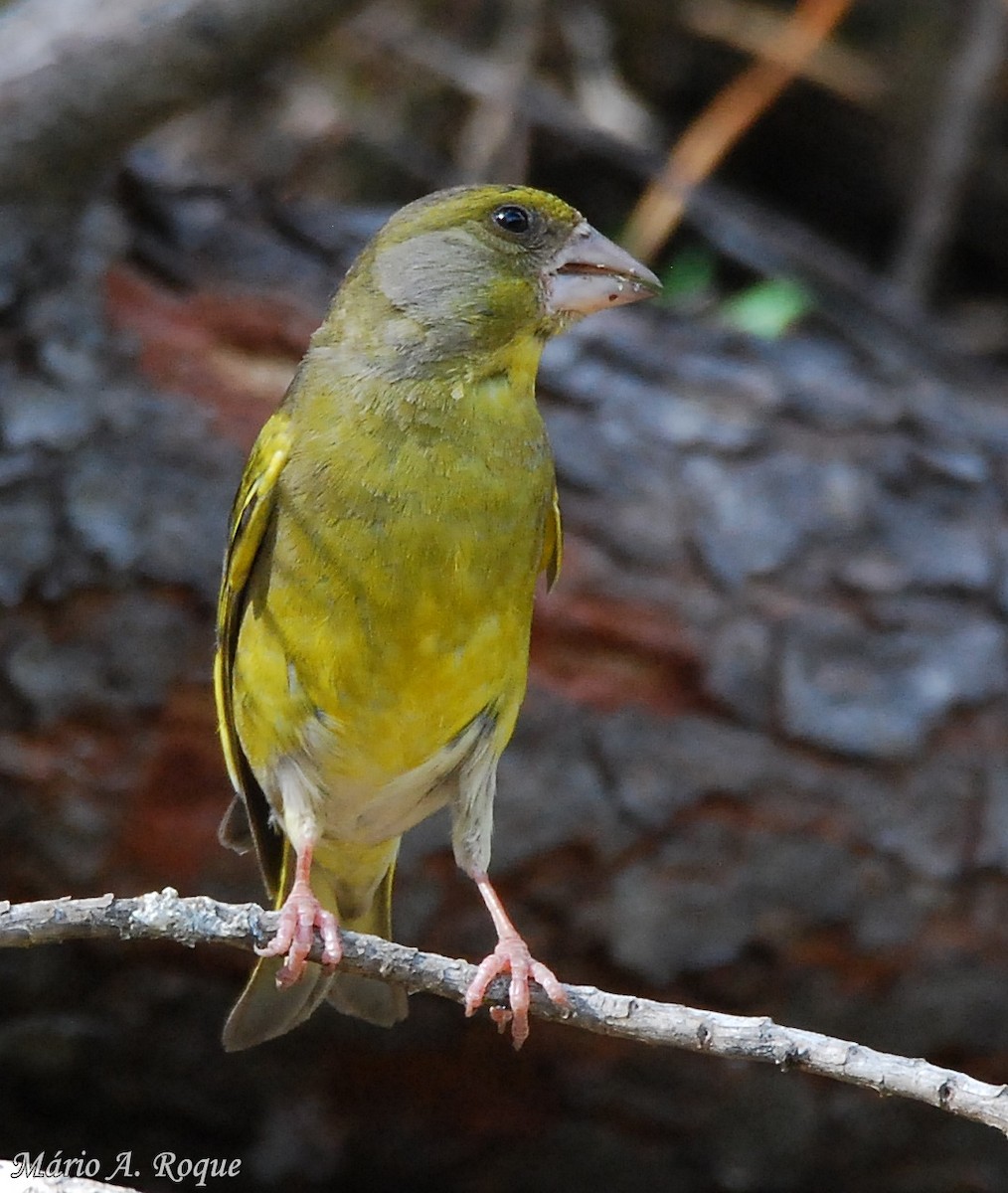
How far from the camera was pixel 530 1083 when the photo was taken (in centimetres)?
475

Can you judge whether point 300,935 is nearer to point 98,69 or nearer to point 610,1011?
point 610,1011

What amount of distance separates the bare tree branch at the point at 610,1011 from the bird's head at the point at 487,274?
119 centimetres

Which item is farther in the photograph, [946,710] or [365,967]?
[946,710]

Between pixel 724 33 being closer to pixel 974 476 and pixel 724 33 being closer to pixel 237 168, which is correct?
pixel 237 168

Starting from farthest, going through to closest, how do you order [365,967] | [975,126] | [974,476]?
[975,126] → [974,476] → [365,967]

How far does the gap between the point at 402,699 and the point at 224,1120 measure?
1905 mm

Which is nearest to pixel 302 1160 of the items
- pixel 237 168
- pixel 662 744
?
pixel 662 744

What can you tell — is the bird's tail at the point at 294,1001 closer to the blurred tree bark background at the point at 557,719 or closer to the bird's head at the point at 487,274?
the blurred tree bark background at the point at 557,719

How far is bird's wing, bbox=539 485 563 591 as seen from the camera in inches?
142

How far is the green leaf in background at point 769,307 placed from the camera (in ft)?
19.0

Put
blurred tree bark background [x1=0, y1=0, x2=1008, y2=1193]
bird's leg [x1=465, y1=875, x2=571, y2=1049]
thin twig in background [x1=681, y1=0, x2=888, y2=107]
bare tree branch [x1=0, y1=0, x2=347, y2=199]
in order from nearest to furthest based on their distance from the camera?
bird's leg [x1=465, y1=875, x2=571, y2=1049] < blurred tree bark background [x1=0, y1=0, x2=1008, y2=1193] < bare tree branch [x1=0, y1=0, x2=347, y2=199] < thin twig in background [x1=681, y1=0, x2=888, y2=107]

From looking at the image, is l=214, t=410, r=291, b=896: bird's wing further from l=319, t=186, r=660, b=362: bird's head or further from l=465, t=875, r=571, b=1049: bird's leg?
l=465, t=875, r=571, b=1049: bird's leg

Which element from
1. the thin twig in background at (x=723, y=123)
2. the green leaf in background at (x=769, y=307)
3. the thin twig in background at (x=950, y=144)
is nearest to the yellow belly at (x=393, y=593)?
the green leaf in background at (x=769, y=307)

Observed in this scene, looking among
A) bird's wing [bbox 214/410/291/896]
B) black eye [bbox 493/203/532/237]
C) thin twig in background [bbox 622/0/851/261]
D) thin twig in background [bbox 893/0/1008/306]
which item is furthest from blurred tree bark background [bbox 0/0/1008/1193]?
thin twig in background [bbox 893/0/1008/306]
